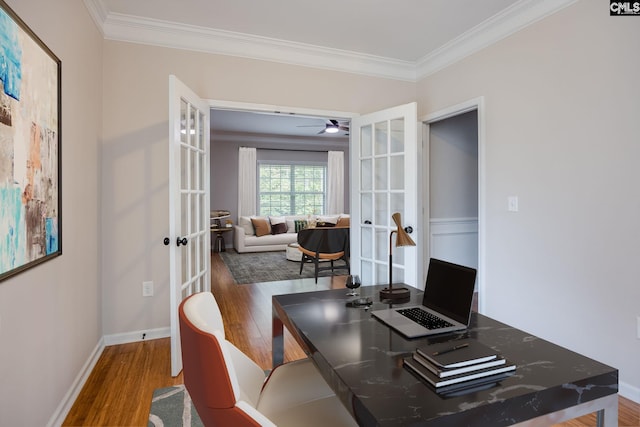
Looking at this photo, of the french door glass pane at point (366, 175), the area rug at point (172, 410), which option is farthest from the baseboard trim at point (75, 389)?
the french door glass pane at point (366, 175)

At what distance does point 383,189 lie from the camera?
342 cm

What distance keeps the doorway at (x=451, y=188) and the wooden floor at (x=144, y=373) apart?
6.17 ft

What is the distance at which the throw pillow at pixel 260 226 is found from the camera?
7852 millimetres

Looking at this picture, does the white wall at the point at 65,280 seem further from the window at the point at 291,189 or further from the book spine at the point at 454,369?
the window at the point at 291,189

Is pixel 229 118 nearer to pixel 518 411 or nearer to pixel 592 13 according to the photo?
pixel 592 13

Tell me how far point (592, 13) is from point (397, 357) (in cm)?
248

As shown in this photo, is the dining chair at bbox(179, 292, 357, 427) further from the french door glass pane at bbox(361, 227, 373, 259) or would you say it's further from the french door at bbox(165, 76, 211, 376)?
the french door glass pane at bbox(361, 227, 373, 259)

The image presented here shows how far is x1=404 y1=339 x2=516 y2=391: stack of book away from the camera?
0.90 meters

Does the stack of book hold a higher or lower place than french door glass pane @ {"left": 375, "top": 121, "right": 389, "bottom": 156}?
lower

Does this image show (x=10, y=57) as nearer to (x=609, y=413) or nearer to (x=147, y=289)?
(x=147, y=289)

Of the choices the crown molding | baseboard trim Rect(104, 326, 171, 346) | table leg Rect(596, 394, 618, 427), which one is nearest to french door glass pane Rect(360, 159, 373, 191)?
the crown molding

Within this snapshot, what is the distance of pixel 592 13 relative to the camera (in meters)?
2.23

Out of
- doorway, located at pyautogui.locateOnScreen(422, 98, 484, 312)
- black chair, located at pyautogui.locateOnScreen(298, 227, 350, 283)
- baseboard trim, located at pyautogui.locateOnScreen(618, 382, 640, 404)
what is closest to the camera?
baseboard trim, located at pyautogui.locateOnScreen(618, 382, 640, 404)

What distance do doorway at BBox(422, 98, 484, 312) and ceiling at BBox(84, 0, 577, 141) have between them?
0.81 meters
